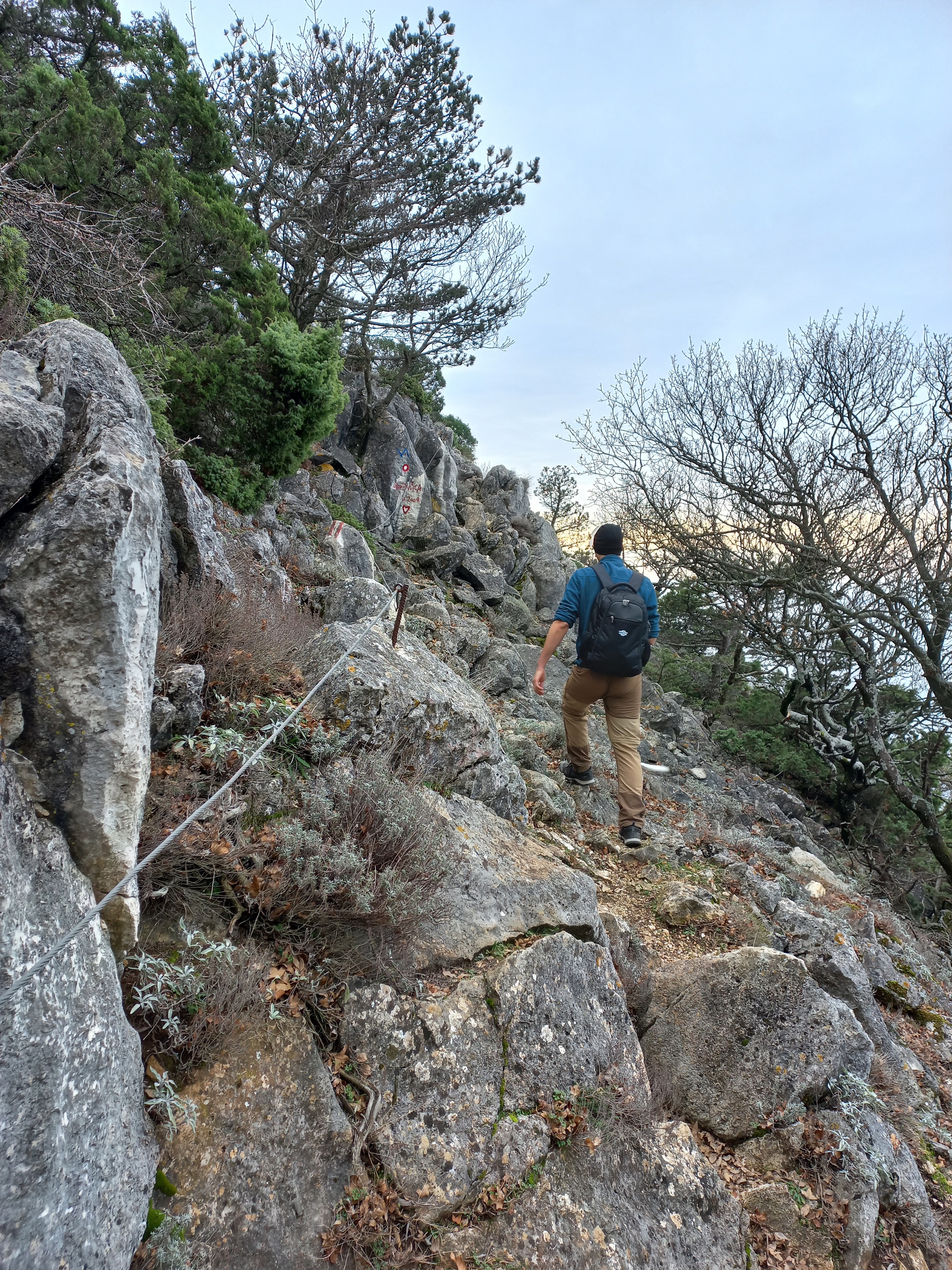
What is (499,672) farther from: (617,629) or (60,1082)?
(60,1082)

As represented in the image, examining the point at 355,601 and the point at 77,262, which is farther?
the point at 355,601

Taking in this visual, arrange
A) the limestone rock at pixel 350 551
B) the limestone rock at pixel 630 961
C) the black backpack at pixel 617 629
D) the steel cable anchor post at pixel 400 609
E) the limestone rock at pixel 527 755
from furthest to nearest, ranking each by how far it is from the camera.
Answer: the limestone rock at pixel 350 551 → the limestone rock at pixel 527 755 → the black backpack at pixel 617 629 → the steel cable anchor post at pixel 400 609 → the limestone rock at pixel 630 961

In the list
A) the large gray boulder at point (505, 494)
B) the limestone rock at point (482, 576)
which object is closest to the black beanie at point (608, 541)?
the limestone rock at point (482, 576)

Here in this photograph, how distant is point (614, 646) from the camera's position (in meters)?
4.65

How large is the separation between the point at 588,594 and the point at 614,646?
0.47 meters

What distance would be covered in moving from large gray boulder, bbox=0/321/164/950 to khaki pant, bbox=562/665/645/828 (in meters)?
3.59

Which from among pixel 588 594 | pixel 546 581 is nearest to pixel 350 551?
pixel 588 594

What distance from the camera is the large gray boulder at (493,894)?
2979 millimetres

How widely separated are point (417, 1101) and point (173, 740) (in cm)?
186

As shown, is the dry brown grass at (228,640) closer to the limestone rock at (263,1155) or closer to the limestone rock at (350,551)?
the limestone rock at (263,1155)

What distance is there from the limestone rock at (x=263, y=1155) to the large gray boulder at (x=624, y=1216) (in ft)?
1.68

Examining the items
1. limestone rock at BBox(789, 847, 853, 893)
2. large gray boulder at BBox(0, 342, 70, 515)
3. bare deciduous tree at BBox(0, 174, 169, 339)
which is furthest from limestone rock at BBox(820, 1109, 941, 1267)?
bare deciduous tree at BBox(0, 174, 169, 339)

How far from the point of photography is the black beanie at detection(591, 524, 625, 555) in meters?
4.84

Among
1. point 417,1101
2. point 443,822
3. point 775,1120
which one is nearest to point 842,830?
point 775,1120
